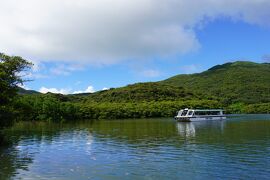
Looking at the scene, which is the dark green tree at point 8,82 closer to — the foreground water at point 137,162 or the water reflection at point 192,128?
the foreground water at point 137,162

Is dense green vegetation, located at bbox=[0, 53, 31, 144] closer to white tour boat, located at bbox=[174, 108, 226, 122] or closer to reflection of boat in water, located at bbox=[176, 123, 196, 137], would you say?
reflection of boat in water, located at bbox=[176, 123, 196, 137]

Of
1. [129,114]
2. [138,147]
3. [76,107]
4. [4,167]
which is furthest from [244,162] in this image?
[129,114]

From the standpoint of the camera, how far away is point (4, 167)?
3638cm

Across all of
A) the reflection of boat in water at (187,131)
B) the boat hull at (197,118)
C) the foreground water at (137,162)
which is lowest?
the foreground water at (137,162)

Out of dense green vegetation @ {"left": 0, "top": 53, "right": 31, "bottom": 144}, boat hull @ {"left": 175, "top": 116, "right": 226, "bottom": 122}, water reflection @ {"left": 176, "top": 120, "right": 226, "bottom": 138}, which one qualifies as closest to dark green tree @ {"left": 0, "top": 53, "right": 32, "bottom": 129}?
dense green vegetation @ {"left": 0, "top": 53, "right": 31, "bottom": 144}

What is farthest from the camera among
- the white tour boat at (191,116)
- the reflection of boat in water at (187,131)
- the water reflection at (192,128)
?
the white tour boat at (191,116)

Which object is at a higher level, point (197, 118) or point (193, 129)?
point (197, 118)

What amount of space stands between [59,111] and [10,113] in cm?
10904

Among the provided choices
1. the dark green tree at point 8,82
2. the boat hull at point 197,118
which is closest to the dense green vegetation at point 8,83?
the dark green tree at point 8,82

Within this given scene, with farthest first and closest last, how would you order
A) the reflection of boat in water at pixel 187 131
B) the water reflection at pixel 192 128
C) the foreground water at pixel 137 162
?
the water reflection at pixel 192 128
the reflection of boat in water at pixel 187 131
the foreground water at pixel 137 162

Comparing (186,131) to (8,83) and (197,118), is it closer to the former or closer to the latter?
(8,83)

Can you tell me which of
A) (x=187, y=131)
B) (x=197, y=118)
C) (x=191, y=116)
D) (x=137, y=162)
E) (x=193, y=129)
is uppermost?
(x=191, y=116)

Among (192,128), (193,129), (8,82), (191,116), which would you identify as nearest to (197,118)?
Result: (191,116)

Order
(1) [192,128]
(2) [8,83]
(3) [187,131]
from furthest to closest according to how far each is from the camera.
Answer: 1. (1) [192,128]
2. (3) [187,131]
3. (2) [8,83]
